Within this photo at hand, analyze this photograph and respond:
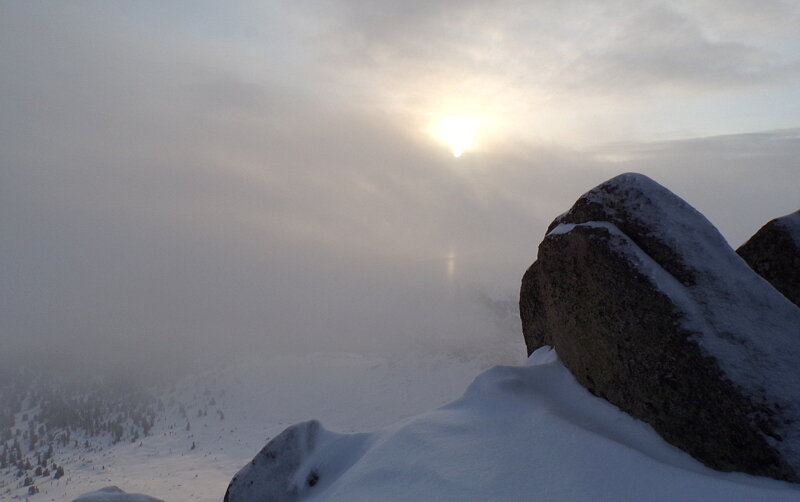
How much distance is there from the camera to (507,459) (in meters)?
5.71

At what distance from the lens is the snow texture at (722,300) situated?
5461mm

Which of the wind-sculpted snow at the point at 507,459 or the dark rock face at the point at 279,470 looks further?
the dark rock face at the point at 279,470

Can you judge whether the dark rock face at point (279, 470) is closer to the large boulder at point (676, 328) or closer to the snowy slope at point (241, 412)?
the large boulder at point (676, 328)

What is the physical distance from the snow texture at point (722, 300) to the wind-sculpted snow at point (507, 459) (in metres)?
1.11

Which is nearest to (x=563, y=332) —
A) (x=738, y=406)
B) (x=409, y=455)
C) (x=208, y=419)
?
(x=738, y=406)

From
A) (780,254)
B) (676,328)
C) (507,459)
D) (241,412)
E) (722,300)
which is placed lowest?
(241,412)

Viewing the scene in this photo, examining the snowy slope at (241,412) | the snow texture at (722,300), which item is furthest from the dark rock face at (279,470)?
the snowy slope at (241,412)

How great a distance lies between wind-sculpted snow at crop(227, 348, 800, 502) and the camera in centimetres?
498

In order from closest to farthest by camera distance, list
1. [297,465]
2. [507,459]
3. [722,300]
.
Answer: [507,459], [722,300], [297,465]

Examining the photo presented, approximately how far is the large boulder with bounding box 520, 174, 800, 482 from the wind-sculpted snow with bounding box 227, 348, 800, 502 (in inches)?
14.4

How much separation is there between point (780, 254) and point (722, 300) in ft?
11.4

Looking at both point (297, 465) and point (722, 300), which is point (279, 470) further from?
point (722, 300)

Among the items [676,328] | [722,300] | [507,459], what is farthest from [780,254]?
[507,459]

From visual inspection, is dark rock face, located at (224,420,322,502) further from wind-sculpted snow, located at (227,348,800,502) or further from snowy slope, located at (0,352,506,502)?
snowy slope, located at (0,352,506,502)
